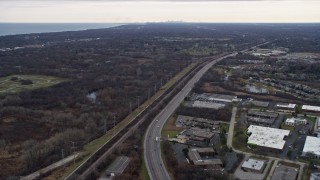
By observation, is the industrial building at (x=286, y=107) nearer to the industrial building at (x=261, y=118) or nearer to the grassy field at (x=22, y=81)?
the industrial building at (x=261, y=118)

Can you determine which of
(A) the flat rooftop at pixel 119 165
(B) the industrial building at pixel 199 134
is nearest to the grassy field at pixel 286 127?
(B) the industrial building at pixel 199 134

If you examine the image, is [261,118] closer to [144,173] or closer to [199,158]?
[199,158]

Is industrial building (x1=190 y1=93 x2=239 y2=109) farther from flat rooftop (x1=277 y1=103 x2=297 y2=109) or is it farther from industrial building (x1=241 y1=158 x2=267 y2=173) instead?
industrial building (x1=241 y1=158 x2=267 y2=173)

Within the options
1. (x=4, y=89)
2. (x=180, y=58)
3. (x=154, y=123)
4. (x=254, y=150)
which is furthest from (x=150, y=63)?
(x=254, y=150)

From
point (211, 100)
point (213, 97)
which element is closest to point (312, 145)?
point (211, 100)

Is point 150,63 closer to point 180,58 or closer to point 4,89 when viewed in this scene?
point 180,58

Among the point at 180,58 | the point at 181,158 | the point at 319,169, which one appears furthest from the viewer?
the point at 180,58
